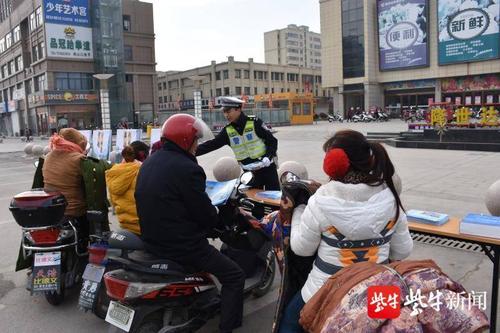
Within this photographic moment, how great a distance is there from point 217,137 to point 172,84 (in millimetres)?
79533

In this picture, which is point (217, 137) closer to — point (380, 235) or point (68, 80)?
point (380, 235)

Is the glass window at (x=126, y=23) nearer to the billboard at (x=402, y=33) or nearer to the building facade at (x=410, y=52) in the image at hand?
the building facade at (x=410, y=52)

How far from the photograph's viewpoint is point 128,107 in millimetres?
47375

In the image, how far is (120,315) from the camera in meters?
2.65

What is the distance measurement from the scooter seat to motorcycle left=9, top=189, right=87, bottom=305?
125 centimetres

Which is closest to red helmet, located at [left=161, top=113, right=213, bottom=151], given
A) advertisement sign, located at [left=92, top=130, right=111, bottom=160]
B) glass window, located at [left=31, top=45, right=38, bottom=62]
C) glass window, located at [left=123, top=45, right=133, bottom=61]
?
advertisement sign, located at [left=92, top=130, right=111, bottom=160]

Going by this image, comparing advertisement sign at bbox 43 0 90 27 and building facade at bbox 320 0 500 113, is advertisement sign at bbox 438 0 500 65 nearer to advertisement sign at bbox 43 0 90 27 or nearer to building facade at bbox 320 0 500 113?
building facade at bbox 320 0 500 113

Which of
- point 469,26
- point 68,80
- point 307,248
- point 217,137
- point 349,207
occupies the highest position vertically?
point 469,26

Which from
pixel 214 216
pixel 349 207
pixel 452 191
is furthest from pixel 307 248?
pixel 452 191

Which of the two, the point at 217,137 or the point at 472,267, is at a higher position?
the point at 217,137

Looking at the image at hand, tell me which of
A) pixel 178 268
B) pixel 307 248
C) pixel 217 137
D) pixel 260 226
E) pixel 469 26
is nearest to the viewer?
pixel 307 248

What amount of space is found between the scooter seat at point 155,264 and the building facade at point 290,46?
4253 inches

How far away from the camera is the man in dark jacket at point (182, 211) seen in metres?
2.63

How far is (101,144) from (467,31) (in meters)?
41.9
